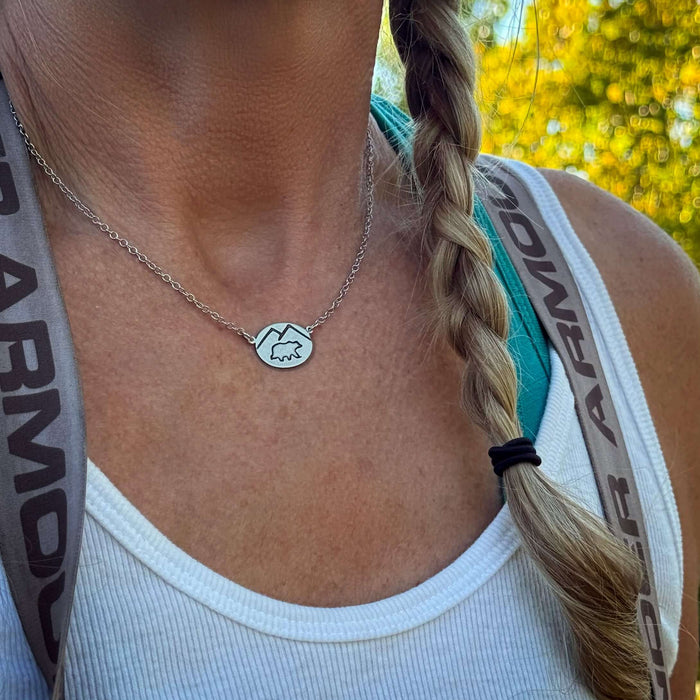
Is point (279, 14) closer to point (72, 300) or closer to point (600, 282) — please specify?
point (72, 300)

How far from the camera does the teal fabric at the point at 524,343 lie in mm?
1370

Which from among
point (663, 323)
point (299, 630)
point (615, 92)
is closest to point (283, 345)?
point (299, 630)

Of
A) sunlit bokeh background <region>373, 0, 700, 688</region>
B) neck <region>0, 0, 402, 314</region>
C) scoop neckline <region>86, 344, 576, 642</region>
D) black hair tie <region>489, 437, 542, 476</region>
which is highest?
neck <region>0, 0, 402, 314</region>

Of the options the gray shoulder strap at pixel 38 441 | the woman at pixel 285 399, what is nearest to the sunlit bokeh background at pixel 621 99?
the woman at pixel 285 399

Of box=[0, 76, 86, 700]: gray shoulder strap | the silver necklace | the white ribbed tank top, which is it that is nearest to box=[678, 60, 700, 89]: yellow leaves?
the white ribbed tank top

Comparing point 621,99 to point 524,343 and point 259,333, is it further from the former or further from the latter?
point 259,333

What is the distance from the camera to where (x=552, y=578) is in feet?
4.05

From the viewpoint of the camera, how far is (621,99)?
5891 millimetres

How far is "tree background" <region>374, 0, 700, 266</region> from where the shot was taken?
548 cm

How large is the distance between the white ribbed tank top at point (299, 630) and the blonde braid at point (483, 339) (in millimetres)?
56

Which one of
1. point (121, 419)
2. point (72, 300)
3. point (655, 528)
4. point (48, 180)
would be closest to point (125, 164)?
point (48, 180)

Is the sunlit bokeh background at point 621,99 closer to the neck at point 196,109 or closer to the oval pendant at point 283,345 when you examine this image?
the neck at point 196,109

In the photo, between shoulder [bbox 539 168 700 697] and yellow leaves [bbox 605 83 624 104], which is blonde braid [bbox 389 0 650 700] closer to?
shoulder [bbox 539 168 700 697]

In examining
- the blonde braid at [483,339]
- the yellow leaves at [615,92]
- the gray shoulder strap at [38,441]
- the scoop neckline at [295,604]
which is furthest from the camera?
the yellow leaves at [615,92]
